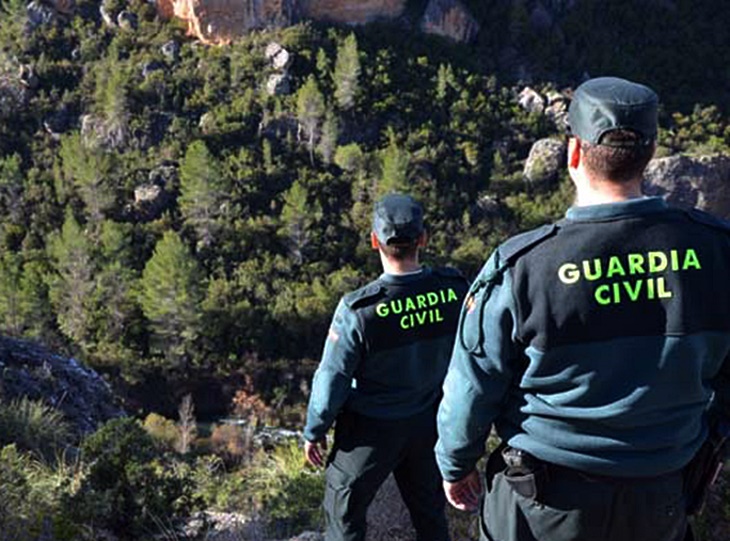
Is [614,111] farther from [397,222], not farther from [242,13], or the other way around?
[242,13]

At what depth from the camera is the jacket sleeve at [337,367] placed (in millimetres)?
2148

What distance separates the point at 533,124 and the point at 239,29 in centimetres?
1591

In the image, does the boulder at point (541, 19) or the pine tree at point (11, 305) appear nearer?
the pine tree at point (11, 305)

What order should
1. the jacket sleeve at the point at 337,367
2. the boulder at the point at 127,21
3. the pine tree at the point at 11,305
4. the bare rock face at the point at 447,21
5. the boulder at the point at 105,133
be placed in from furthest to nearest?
1. the bare rock face at the point at 447,21
2. the boulder at the point at 127,21
3. the boulder at the point at 105,133
4. the pine tree at the point at 11,305
5. the jacket sleeve at the point at 337,367

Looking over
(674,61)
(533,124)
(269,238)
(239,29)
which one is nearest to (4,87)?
(239,29)

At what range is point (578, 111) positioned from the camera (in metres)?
1.35

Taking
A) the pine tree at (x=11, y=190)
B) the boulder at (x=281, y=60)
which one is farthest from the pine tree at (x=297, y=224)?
the boulder at (x=281, y=60)

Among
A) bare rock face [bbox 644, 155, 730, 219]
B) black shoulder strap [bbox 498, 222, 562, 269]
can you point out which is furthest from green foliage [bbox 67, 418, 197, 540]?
bare rock face [bbox 644, 155, 730, 219]

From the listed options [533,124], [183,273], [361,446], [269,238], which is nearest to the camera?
[361,446]

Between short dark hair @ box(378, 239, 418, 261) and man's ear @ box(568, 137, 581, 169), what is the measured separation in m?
0.83

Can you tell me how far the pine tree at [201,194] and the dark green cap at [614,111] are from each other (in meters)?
25.5

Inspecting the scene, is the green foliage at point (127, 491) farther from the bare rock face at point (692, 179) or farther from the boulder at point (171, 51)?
the boulder at point (171, 51)

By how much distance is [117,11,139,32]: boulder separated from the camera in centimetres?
3609

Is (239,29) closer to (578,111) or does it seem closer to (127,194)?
(127,194)
